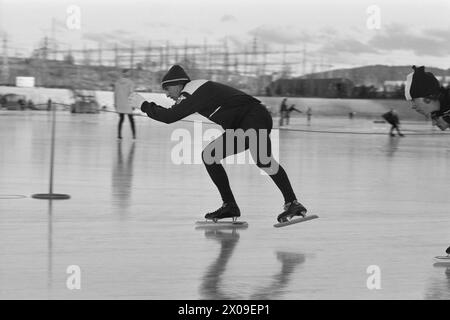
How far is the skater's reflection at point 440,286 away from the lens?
246 inches

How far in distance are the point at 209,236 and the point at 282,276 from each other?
2.18 m

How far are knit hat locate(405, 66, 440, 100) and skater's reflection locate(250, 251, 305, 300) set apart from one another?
1.48m

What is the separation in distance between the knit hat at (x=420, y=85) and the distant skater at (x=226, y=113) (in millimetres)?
2131

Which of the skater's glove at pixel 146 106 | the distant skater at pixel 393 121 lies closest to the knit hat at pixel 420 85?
the skater's glove at pixel 146 106

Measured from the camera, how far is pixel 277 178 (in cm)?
952

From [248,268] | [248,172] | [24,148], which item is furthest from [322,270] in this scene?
[24,148]

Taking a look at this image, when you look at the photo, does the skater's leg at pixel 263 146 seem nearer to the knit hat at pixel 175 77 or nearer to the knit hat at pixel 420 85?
the knit hat at pixel 175 77

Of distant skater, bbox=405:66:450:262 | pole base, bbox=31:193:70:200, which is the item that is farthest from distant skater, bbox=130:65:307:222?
pole base, bbox=31:193:70:200

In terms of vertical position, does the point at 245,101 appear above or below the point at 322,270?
above

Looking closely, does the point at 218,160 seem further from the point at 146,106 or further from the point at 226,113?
the point at 146,106

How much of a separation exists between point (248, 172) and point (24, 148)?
6.34 meters

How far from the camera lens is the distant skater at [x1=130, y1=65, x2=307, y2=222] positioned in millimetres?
9250

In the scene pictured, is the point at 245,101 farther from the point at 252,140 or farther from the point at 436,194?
the point at 436,194

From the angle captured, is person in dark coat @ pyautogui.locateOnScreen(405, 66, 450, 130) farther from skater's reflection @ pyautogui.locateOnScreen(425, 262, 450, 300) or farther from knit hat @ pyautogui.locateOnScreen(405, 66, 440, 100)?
skater's reflection @ pyautogui.locateOnScreen(425, 262, 450, 300)
